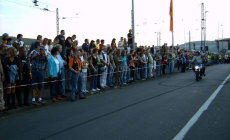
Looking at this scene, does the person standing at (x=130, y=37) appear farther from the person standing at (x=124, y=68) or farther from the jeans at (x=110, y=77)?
the jeans at (x=110, y=77)

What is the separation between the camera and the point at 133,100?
10.3 metres

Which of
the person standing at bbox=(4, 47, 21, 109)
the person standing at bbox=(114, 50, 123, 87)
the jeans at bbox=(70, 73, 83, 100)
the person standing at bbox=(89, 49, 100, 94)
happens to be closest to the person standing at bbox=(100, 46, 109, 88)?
the person standing at bbox=(89, 49, 100, 94)

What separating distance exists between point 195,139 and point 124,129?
1641 millimetres

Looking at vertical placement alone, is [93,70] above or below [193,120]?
above

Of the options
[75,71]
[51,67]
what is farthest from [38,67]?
[75,71]

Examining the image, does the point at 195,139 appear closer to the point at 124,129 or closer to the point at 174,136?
the point at 174,136

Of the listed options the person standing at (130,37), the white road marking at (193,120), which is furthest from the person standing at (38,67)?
the person standing at (130,37)

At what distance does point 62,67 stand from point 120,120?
499 cm

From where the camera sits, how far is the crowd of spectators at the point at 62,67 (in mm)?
9172

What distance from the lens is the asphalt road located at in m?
5.91

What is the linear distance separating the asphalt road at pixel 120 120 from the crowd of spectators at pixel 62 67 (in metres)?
0.91

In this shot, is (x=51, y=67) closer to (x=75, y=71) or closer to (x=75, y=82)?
(x=75, y=71)

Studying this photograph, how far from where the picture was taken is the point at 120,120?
721 cm

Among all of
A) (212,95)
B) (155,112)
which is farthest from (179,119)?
(212,95)
